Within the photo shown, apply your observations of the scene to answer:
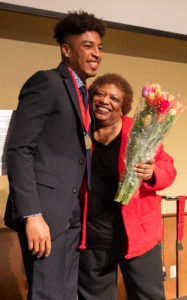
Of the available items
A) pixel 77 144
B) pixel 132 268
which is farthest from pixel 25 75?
pixel 132 268

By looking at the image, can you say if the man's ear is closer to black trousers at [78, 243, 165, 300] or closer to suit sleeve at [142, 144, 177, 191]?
suit sleeve at [142, 144, 177, 191]

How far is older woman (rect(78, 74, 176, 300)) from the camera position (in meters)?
1.56

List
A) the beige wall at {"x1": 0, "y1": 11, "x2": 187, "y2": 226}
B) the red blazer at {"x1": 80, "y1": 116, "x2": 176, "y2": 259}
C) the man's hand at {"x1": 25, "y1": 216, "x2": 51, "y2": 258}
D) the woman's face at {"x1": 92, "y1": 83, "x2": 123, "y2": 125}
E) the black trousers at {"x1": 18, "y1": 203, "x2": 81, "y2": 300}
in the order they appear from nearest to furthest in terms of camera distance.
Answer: the man's hand at {"x1": 25, "y1": 216, "x2": 51, "y2": 258} → the black trousers at {"x1": 18, "y1": 203, "x2": 81, "y2": 300} → the red blazer at {"x1": 80, "y1": 116, "x2": 176, "y2": 259} → the woman's face at {"x1": 92, "y1": 83, "x2": 123, "y2": 125} → the beige wall at {"x1": 0, "y1": 11, "x2": 187, "y2": 226}

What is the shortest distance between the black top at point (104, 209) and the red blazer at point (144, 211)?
70 mm

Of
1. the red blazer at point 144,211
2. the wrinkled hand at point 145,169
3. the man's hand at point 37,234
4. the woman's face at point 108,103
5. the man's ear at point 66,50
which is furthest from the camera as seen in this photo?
the woman's face at point 108,103

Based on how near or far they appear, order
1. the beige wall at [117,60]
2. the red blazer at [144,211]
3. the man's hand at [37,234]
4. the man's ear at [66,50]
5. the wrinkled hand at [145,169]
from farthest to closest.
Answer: the beige wall at [117,60]
the red blazer at [144,211]
the wrinkled hand at [145,169]
the man's ear at [66,50]
the man's hand at [37,234]

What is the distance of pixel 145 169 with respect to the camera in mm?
1407

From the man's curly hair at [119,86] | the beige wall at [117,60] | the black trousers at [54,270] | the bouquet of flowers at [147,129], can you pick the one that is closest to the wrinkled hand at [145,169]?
the bouquet of flowers at [147,129]

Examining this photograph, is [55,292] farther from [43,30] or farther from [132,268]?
[43,30]

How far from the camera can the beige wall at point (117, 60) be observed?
7.49ft

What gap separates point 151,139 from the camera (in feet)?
4.47

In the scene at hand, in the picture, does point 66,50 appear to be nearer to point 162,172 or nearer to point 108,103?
point 108,103

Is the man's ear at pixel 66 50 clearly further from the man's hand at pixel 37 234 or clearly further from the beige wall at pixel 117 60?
the beige wall at pixel 117 60

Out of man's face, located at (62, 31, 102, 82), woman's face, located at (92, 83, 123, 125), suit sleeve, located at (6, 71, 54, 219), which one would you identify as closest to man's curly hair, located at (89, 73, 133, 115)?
woman's face, located at (92, 83, 123, 125)
